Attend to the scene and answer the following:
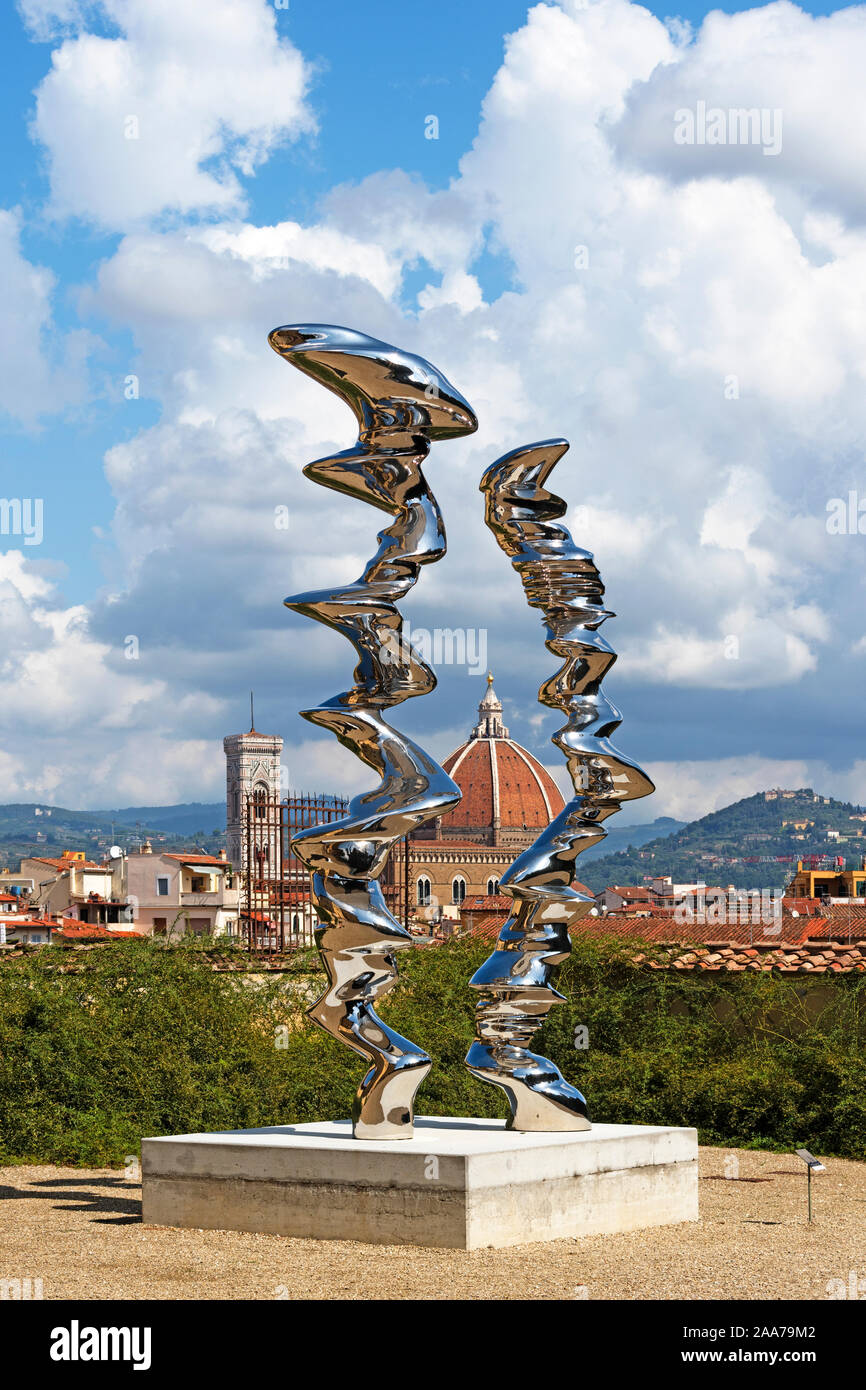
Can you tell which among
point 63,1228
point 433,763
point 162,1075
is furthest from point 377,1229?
point 162,1075

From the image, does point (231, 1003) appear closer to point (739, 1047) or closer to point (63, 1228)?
point (739, 1047)

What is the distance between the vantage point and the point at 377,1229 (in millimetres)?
8211

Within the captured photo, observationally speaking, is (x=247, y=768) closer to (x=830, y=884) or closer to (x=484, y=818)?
(x=484, y=818)

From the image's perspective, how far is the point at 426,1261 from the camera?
7648mm

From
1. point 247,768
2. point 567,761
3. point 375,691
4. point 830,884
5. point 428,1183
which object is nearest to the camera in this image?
point 428,1183

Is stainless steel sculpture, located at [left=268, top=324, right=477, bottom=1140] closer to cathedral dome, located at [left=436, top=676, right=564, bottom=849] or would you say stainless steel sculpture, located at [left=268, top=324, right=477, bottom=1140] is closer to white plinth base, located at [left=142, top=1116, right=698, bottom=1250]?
white plinth base, located at [left=142, top=1116, right=698, bottom=1250]

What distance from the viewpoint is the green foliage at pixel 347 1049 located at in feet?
43.9

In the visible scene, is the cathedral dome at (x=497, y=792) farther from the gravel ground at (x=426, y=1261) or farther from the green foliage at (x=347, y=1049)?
the gravel ground at (x=426, y=1261)

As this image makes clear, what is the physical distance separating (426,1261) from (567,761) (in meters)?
3.44

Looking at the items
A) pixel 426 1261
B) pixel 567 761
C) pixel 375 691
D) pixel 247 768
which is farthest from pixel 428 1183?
pixel 247 768

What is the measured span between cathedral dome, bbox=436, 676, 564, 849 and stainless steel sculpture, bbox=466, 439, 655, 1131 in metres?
110

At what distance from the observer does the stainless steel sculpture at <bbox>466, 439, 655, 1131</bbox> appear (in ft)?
31.6

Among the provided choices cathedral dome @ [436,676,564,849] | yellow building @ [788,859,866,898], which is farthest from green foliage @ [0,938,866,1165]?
cathedral dome @ [436,676,564,849]

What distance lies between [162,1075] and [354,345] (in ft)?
23.8
